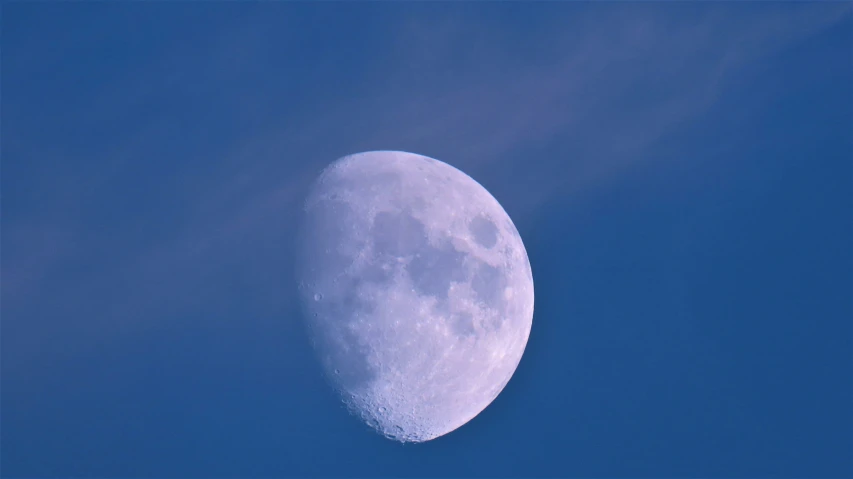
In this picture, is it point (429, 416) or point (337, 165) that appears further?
point (337, 165)

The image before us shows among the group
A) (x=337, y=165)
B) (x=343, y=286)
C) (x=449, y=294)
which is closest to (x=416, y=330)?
(x=449, y=294)

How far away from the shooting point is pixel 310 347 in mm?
12773

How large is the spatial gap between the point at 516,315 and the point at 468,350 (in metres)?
1.52

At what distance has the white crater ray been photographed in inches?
462

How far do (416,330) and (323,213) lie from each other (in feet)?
10.6

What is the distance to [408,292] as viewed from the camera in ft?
38.3

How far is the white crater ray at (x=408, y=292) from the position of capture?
11734mm

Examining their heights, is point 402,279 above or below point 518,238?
below

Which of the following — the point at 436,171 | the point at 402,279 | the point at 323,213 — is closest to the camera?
the point at 402,279

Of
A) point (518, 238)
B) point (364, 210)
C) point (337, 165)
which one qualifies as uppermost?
point (337, 165)

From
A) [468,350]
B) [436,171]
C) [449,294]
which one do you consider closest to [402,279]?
[449,294]

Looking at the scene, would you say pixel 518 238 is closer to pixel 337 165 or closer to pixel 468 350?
pixel 468 350

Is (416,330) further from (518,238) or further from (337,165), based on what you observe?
(337,165)

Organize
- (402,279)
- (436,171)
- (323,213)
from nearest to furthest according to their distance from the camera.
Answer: (402,279) < (323,213) < (436,171)
